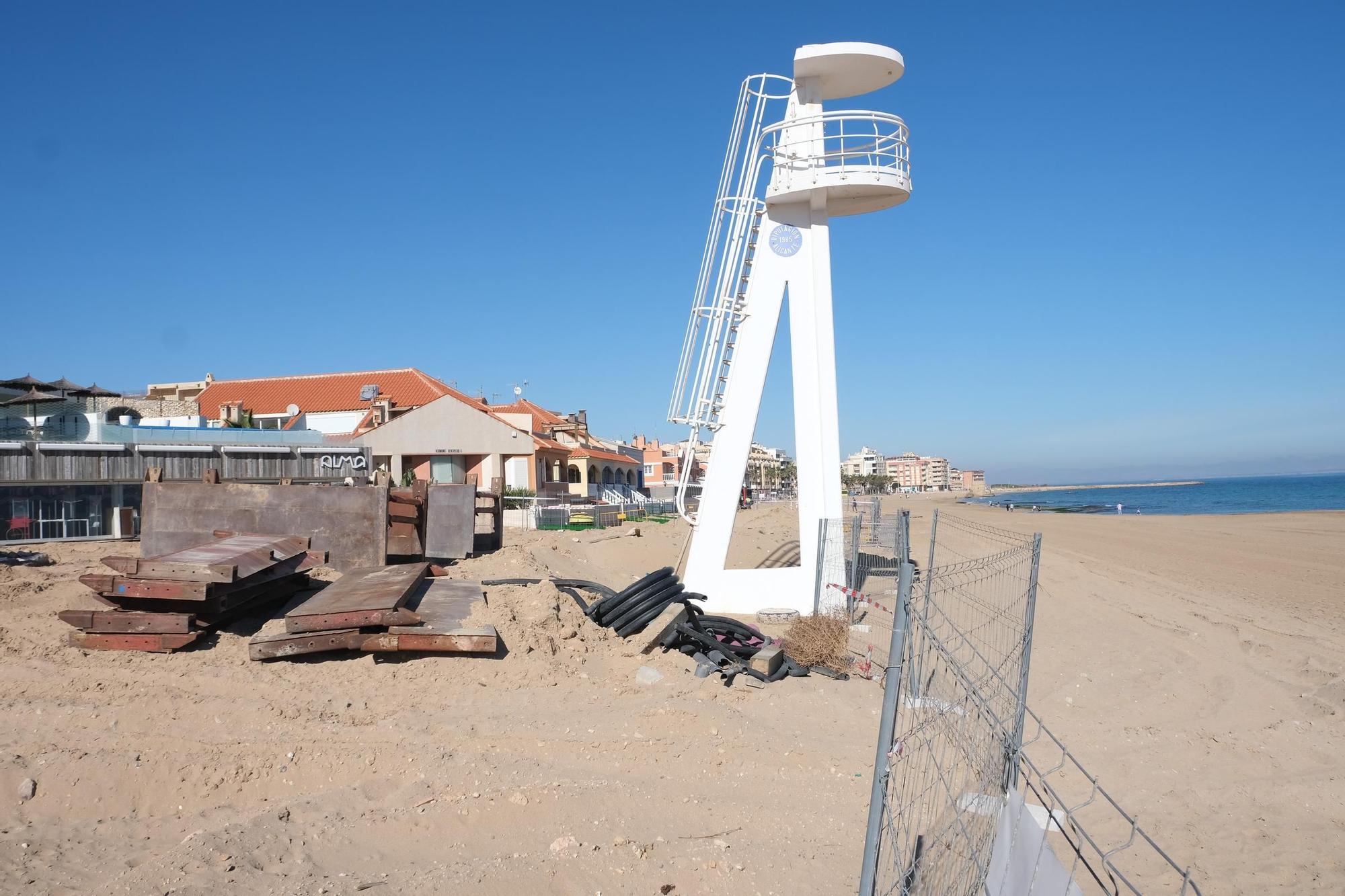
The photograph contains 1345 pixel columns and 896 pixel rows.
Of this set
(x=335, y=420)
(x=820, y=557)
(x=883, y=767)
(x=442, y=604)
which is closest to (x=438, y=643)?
(x=442, y=604)

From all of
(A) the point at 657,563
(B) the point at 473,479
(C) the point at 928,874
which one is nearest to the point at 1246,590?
(A) the point at 657,563

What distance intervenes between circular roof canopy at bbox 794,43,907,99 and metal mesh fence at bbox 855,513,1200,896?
794 centimetres

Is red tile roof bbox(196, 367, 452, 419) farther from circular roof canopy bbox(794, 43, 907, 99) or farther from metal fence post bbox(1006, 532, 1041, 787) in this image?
metal fence post bbox(1006, 532, 1041, 787)

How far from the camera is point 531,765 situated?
620cm

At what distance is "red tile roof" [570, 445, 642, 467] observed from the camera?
46.4 metres

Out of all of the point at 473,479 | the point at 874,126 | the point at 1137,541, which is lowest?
the point at 1137,541

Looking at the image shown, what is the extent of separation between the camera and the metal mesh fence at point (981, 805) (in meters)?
→ 3.70

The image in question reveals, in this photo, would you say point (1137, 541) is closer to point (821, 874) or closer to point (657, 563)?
point (657, 563)

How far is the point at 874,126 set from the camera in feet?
41.3

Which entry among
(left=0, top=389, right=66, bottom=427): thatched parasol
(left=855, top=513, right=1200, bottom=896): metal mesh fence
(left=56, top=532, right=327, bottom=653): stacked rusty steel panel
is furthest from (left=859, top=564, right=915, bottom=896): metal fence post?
(left=0, top=389, right=66, bottom=427): thatched parasol

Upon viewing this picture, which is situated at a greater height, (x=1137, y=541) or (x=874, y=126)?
(x=874, y=126)

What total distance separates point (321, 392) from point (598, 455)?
52.8 ft

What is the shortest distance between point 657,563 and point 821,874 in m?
14.0

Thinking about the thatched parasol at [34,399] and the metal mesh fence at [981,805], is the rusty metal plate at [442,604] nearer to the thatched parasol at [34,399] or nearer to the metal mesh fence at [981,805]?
the metal mesh fence at [981,805]
